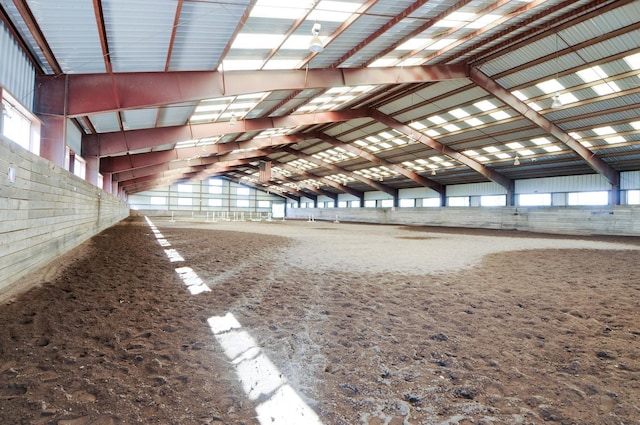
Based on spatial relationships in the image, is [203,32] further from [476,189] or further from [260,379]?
[476,189]

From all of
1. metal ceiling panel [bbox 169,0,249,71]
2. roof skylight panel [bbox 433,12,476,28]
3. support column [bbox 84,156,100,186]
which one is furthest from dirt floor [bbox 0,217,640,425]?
support column [bbox 84,156,100,186]

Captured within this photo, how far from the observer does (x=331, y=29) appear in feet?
38.9

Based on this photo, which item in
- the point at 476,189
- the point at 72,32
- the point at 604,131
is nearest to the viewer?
the point at 72,32

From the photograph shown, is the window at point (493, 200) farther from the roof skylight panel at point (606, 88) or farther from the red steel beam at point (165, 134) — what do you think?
the red steel beam at point (165, 134)

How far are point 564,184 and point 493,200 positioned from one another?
6968mm

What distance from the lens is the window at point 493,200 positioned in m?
34.9

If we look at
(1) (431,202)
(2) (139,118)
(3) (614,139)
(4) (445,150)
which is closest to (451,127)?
(4) (445,150)

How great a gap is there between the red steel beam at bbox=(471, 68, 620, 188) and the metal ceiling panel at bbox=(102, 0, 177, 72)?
15.7 metres

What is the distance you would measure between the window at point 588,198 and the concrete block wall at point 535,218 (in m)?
6.73

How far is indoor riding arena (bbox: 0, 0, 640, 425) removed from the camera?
269 cm

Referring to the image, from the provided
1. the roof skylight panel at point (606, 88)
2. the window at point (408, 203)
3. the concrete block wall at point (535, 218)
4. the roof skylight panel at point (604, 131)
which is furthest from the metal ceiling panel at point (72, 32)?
the window at point (408, 203)

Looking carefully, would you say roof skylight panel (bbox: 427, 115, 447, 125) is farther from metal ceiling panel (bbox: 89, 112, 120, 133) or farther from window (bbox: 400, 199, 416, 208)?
metal ceiling panel (bbox: 89, 112, 120, 133)

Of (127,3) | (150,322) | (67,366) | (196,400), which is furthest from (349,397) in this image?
(127,3)

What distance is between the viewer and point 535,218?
2544cm
